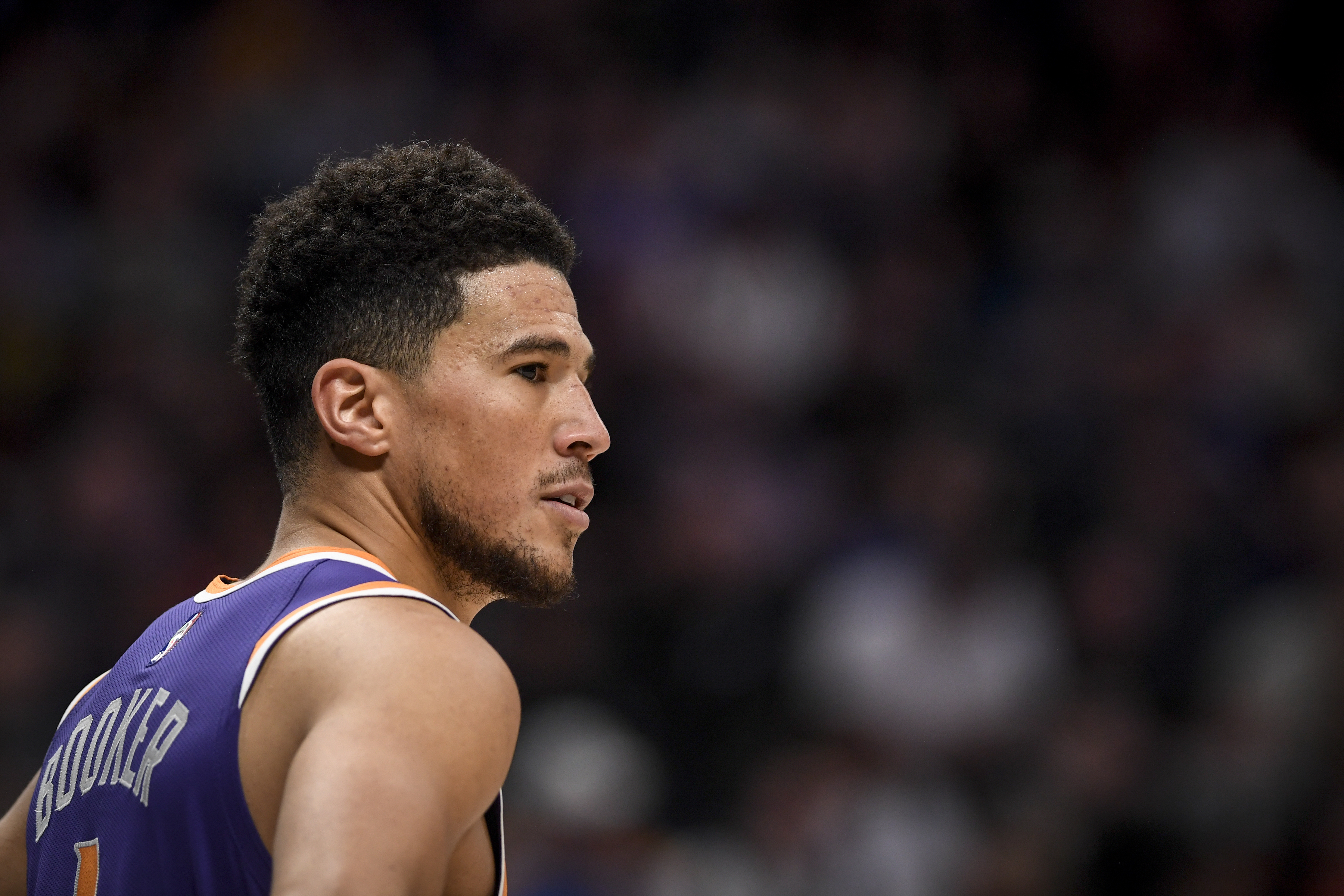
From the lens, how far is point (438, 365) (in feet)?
6.93

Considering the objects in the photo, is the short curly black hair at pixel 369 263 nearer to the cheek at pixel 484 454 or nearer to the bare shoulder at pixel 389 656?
the cheek at pixel 484 454

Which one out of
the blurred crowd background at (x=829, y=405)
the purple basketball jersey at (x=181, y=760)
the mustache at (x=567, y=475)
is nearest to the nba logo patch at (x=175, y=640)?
the purple basketball jersey at (x=181, y=760)

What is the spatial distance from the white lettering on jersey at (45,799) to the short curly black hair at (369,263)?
57 cm

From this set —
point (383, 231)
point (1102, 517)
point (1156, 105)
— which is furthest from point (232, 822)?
point (1156, 105)

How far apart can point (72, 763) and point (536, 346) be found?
3.19ft

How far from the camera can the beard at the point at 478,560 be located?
214 centimetres

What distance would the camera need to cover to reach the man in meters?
1.53

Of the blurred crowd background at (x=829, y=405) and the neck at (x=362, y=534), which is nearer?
the neck at (x=362, y=534)

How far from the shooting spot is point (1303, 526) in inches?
245

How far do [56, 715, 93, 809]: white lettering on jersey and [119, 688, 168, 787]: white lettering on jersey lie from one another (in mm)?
182

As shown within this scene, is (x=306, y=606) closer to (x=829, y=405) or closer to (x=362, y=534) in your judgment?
(x=362, y=534)

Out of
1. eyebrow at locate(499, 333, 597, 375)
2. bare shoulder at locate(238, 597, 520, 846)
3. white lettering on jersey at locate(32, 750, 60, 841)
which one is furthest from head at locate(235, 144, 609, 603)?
white lettering on jersey at locate(32, 750, 60, 841)

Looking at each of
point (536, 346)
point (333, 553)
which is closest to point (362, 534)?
point (333, 553)

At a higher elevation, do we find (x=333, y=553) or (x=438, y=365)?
(x=438, y=365)
